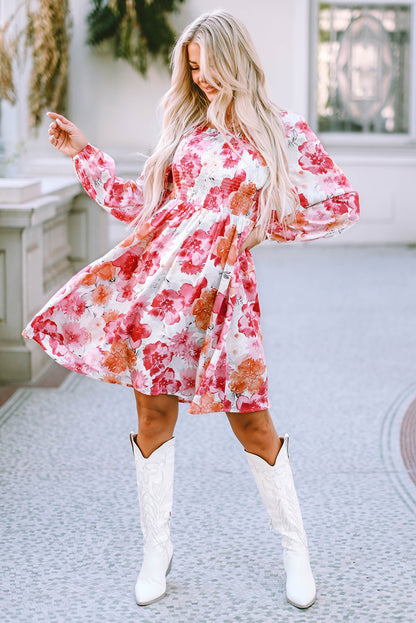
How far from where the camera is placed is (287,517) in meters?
2.61

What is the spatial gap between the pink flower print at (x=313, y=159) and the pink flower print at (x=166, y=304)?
52cm

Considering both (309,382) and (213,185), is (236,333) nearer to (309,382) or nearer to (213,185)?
(213,185)

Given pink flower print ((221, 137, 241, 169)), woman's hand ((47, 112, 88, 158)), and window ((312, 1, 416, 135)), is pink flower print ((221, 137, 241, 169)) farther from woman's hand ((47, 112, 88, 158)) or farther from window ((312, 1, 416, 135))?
window ((312, 1, 416, 135))

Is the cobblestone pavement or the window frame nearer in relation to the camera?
the cobblestone pavement

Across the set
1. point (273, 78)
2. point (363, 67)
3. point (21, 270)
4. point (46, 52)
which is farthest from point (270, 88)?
point (21, 270)

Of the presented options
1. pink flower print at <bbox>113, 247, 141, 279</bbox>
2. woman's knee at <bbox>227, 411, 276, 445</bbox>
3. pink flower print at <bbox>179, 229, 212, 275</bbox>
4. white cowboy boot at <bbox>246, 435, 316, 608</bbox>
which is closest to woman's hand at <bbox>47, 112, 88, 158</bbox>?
pink flower print at <bbox>113, 247, 141, 279</bbox>

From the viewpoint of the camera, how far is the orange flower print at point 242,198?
2.58 meters

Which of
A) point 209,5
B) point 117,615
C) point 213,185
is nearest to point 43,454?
point 117,615

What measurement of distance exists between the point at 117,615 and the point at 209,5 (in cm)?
965

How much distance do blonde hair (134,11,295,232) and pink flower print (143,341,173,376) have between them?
1.24 ft

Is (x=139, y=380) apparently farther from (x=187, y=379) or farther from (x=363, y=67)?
(x=363, y=67)

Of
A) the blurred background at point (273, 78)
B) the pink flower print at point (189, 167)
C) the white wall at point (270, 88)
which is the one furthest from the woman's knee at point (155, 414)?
the white wall at point (270, 88)

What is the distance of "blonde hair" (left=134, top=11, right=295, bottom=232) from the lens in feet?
8.25

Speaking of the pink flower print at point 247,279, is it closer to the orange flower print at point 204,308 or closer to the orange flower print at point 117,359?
the orange flower print at point 204,308
